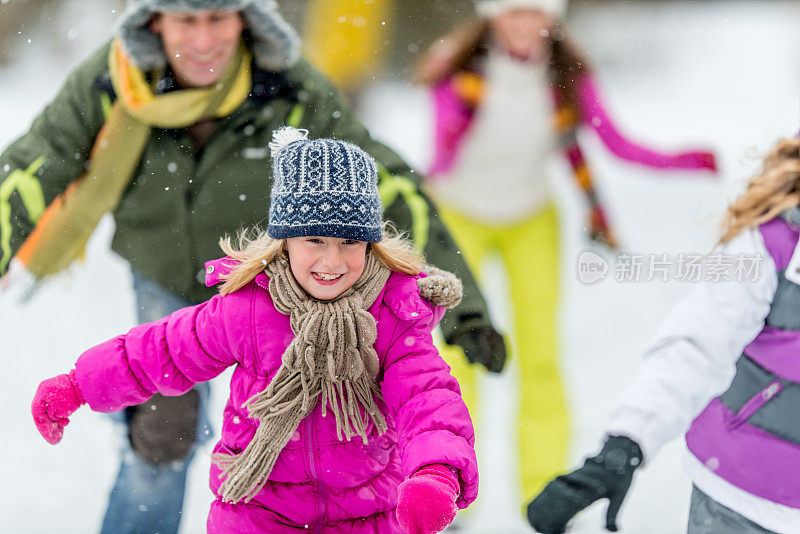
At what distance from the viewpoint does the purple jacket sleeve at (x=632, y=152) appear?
6.69 feet

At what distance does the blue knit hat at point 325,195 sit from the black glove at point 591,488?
24.1 inches

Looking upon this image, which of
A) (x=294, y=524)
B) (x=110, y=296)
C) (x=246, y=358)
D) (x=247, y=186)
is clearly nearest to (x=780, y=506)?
(x=294, y=524)

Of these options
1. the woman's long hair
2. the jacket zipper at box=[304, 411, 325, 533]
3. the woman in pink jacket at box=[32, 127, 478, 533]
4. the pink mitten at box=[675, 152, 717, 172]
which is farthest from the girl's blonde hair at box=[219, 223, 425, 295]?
the pink mitten at box=[675, 152, 717, 172]

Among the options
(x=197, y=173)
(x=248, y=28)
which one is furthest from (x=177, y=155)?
(x=248, y=28)

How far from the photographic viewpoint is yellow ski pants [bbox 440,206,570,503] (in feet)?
7.15

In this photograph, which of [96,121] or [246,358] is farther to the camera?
[96,121]

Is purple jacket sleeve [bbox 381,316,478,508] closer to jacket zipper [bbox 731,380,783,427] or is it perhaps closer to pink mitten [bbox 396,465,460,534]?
pink mitten [bbox 396,465,460,534]

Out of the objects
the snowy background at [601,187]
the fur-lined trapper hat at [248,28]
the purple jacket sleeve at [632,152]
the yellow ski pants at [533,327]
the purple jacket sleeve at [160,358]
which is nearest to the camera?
the purple jacket sleeve at [160,358]

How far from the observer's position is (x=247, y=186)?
1.83 meters

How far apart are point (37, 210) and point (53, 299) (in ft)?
0.75

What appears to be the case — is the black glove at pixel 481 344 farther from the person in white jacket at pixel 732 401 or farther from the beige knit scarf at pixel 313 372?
the beige knit scarf at pixel 313 372

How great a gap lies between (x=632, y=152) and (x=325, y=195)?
1.02 metres

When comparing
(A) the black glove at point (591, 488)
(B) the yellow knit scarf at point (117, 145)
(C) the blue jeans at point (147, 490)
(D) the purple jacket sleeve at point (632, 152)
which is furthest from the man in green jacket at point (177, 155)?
(D) the purple jacket sleeve at point (632, 152)

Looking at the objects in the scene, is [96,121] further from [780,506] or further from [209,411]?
[780,506]
